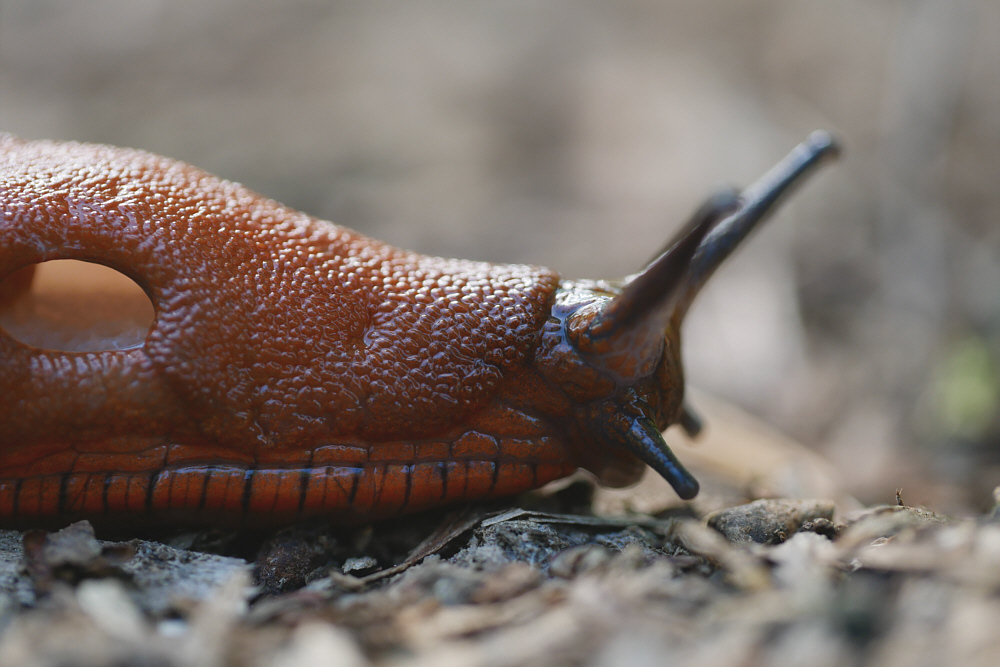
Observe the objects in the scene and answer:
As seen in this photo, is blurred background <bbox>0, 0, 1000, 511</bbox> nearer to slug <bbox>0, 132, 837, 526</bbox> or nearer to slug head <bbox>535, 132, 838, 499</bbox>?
slug head <bbox>535, 132, 838, 499</bbox>

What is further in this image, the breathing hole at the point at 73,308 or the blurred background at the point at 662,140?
the blurred background at the point at 662,140

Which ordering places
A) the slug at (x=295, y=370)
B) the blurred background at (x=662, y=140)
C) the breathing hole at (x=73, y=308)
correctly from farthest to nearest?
the blurred background at (x=662, y=140) → the breathing hole at (x=73, y=308) → the slug at (x=295, y=370)

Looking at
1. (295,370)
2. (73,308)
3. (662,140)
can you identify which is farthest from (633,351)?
(662,140)

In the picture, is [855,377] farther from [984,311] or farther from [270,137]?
[270,137]

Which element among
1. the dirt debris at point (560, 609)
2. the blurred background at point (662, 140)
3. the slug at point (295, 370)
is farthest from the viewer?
the blurred background at point (662, 140)

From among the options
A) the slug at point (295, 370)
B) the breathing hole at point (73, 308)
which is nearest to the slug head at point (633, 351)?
the slug at point (295, 370)

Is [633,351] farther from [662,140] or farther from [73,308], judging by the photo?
[662,140]

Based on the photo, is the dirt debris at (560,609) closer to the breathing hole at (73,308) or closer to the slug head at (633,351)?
the slug head at (633,351)

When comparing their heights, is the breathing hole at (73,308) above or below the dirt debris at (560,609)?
above
